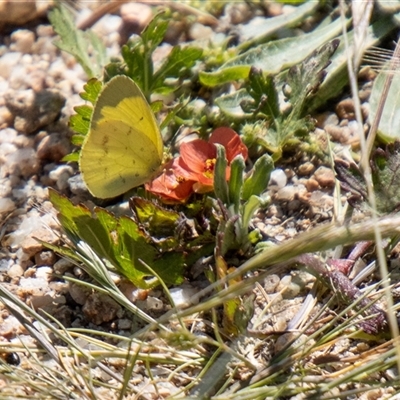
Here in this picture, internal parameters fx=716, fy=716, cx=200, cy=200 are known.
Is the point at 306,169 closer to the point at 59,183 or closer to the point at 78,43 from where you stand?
the point at 59,183

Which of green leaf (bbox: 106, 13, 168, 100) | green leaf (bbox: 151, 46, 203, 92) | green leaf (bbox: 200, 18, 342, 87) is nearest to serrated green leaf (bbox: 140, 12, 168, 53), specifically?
green leaf (bbox: 106, 13, 168, 100)

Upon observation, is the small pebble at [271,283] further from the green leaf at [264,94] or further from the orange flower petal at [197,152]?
the green leaf at [264,94]

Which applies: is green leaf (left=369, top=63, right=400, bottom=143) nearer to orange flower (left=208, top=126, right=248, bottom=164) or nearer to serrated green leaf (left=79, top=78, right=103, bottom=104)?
orange flower (left=208, top=126, right=248, bottom=164)

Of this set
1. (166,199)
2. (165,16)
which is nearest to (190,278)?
(166,199)

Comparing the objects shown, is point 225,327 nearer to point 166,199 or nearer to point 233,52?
point 166,199

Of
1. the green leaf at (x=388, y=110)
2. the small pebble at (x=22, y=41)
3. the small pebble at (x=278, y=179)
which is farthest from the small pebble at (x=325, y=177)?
the small pebble at (x=22, y=41)

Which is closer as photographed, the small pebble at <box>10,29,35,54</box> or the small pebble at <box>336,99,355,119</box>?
the small pebble at <box>336,99,355,119</box>
